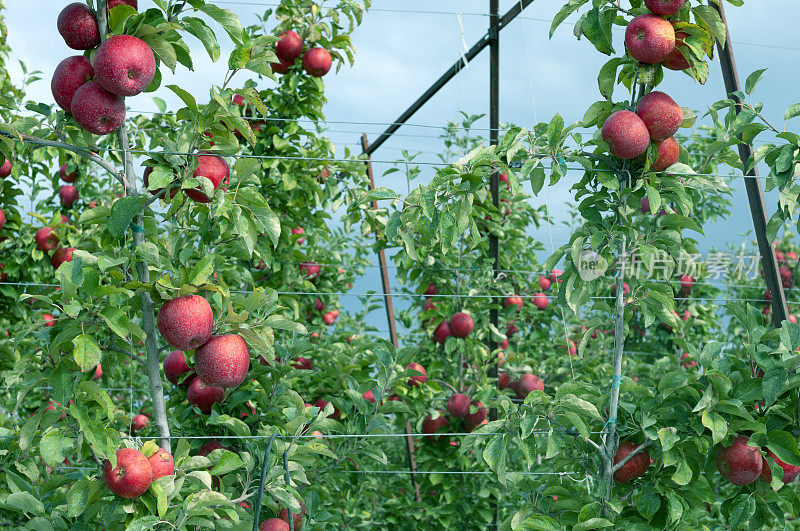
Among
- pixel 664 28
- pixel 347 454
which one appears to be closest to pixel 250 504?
pixel 347 454

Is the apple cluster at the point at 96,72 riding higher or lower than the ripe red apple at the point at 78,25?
lower

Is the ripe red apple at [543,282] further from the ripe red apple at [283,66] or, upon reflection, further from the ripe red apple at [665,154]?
the ripe red apple at [665,154]

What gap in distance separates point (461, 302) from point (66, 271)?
6.84ft

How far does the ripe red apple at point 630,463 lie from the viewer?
68.6 inches

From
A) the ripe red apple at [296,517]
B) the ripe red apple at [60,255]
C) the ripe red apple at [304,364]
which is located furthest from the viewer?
the ripe red apple at [60,255]

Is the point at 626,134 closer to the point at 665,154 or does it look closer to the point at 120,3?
the point at 665,154

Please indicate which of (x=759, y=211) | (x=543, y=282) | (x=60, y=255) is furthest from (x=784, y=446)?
(x=60, y=255)

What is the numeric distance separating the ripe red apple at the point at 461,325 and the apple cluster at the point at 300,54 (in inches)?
49.7

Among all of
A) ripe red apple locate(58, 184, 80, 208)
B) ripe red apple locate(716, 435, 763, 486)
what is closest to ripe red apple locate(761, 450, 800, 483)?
ripe red apple locate(716, 435, 763, 486)

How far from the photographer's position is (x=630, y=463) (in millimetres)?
1740

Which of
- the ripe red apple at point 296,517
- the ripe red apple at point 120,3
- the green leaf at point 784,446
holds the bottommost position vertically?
the ripe red apple at point 296,517

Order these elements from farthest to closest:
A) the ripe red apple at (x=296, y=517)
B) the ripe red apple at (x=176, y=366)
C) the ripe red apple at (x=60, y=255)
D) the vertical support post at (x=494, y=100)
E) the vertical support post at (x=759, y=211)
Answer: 1. the vertical support post at (x=494, y=100)
2. the ripe red apple at (x=60, y=255)
3. the vertical support post at (x=759, y=211)
4. the ripe red apple at (x=176, y=366)
5. the ripe red apple at (x=296, y=517)

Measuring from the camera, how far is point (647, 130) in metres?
1.67

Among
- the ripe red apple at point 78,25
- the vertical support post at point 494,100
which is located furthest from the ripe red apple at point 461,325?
the ripe red apple at point 78,25
